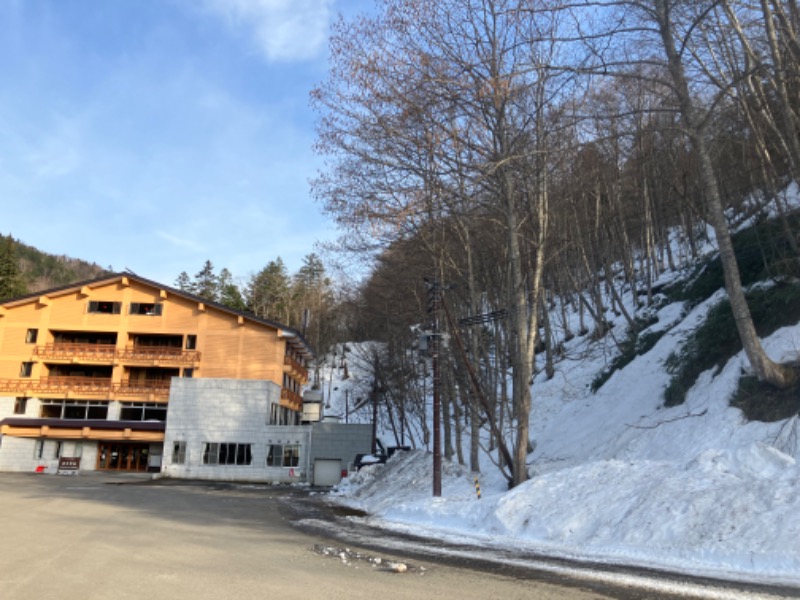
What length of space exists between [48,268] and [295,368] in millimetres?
92547

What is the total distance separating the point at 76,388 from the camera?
48469mm

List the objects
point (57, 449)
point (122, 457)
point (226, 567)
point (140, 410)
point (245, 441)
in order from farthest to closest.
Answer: point (140, 410) → point (122, 457) → point (57, 449) → point (245, 441) → point (226, 567)

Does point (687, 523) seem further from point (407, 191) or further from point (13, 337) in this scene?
point (13, 337)

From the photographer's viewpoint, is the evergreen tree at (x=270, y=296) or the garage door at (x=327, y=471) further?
the evergreen tree at (x=270, y=296)

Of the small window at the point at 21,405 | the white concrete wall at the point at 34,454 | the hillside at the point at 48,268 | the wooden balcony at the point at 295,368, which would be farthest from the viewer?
the hillside at the point at 48,268

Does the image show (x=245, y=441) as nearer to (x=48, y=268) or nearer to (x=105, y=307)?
(x=105, y=307)

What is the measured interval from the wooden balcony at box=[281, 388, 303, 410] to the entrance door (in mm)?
11857

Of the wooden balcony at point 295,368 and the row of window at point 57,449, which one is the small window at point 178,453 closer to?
the row of window at point 57,449

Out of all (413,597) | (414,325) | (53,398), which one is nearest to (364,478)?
(414,325)

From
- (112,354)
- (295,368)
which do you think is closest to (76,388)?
(112,354)

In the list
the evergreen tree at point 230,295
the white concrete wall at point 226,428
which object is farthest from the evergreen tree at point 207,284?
the white concrete wall at point 226,428

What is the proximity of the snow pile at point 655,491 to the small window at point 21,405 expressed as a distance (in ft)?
123

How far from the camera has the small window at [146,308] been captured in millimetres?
51219

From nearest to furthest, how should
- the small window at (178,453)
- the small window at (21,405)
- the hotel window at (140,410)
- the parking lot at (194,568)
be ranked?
1. the parking lot at (194,568)
2. the small window at (178,453)
3. the small window at (21,405)
4. the hotel window at (140,410)
